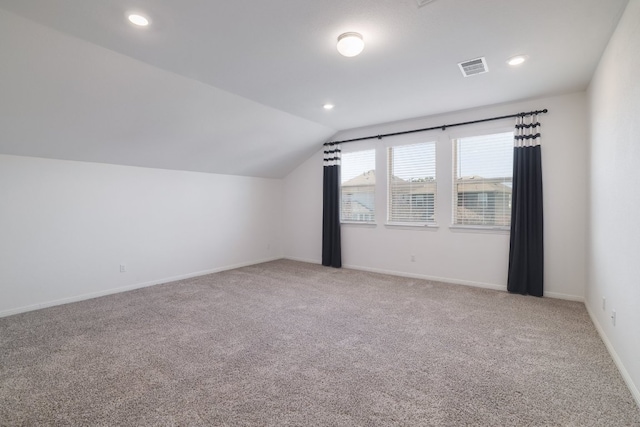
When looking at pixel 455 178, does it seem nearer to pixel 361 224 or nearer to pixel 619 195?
pixel 361 224

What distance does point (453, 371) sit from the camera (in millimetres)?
2258

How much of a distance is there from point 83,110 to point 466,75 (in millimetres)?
4158

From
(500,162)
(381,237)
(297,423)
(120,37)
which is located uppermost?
(120,37)

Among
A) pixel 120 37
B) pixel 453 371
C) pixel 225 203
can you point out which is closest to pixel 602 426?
pixel 453 371

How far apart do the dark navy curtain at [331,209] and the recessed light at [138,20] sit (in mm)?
3894

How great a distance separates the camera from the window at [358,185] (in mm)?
5590

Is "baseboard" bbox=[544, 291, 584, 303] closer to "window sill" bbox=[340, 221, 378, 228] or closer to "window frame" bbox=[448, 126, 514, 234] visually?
"window frame" bbox=[448, 126, 514, 234]

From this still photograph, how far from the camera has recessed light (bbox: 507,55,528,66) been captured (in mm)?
2891

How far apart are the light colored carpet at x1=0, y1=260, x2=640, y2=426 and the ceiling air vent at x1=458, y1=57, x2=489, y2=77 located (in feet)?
8.77

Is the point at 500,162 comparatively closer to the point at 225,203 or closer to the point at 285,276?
the point at 285,276

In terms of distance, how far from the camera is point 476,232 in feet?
14.7

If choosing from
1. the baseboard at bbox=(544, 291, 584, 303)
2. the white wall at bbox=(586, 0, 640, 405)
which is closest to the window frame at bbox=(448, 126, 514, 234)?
the baseboard at bbox=(544, 291, 584, 303)

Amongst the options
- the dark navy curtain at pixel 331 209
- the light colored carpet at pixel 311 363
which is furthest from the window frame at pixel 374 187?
the light colored carpet at pixel 311 363

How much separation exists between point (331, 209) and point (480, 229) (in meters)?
2.60
